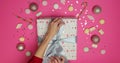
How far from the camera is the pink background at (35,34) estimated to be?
4.09 feet

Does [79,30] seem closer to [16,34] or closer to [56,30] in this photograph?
[56,30]

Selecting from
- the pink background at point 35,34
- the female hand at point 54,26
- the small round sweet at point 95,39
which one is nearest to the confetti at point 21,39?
the pink background at point 35,34

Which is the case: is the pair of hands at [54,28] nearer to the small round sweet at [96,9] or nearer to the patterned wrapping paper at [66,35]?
the patterned wrapping paper at [66,35]

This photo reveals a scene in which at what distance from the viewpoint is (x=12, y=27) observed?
1.26m

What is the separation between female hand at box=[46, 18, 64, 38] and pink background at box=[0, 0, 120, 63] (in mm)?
59

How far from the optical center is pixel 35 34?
1.27 metres

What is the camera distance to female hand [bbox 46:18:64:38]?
1.20 metres

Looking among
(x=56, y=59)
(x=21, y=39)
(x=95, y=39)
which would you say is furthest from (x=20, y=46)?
(x=95, y=39)

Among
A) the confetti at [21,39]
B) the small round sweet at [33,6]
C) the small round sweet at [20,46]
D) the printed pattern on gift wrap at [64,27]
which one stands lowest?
the small round sweet at [20,46]

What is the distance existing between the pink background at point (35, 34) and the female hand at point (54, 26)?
0.06 m

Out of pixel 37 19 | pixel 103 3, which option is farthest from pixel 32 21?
pixel 103 3

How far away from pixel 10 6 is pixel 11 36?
0.16 meters

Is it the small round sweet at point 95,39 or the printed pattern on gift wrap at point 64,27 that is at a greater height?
the printed pattern on gift wrap at point 64,27

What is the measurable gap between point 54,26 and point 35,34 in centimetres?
13
